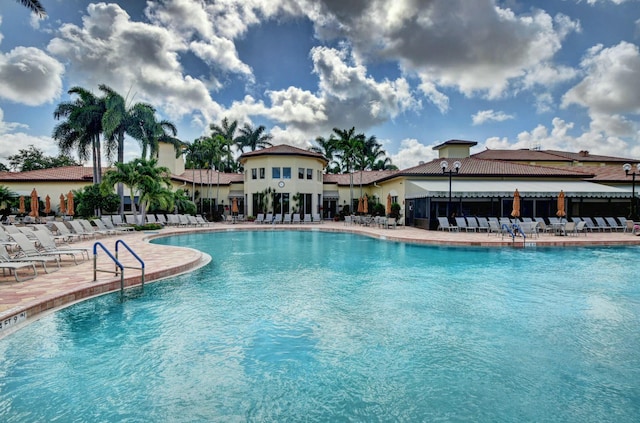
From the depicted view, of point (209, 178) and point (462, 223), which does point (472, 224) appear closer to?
point (462, 223)

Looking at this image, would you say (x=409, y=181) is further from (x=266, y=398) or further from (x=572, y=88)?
(x=266, y=398)

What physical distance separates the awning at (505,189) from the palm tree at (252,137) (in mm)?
30796

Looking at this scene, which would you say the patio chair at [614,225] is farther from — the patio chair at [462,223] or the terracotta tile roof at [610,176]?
the patio chair at [462,223]

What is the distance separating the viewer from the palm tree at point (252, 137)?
2113 inches

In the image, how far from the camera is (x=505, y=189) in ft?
86.3

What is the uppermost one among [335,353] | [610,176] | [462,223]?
[610,176]

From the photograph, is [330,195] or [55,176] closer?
[55,176]

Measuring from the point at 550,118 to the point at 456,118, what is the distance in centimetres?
1022

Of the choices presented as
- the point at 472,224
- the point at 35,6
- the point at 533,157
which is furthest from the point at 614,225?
the point at 35,6

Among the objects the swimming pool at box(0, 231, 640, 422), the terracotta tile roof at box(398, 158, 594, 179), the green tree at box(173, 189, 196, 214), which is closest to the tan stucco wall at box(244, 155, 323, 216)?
the green tree at box(173, 189, 196, 214)

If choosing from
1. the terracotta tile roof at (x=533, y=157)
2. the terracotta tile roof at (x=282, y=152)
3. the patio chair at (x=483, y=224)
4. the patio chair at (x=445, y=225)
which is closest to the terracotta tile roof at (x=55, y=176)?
the terracotta tile roof at (x=282, y=152)

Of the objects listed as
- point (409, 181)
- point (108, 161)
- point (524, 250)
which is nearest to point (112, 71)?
point (108, 161)

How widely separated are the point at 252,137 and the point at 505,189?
124 ft

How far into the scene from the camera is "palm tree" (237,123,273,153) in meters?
53.7
